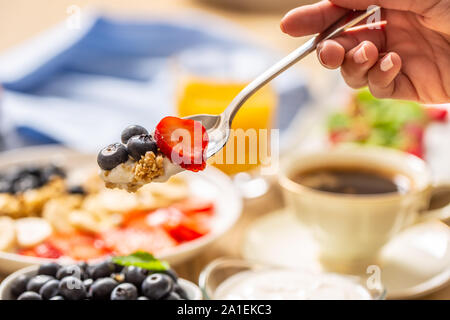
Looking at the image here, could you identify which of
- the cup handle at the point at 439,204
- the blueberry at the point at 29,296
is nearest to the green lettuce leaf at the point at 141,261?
the blueberry at the point at 29,296

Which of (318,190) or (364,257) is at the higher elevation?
(318,190)

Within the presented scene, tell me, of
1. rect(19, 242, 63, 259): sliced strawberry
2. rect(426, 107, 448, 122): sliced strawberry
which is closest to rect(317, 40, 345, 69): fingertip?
rect(19, 242, 63, 259): sliced strawberry

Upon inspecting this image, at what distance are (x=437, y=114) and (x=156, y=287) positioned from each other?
47.5 inches

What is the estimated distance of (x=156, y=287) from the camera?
76cm

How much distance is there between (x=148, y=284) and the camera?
30.2 inches

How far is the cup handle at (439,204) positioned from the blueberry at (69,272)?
602 millimetres

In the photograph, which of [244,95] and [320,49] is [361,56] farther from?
[244,95]

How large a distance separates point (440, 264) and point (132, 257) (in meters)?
0.57

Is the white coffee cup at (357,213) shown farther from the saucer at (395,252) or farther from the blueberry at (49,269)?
the blueberry at (49,269)

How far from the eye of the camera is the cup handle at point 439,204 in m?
1.06

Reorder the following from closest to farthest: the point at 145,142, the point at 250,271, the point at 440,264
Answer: the point at 145,142, the point at 250,271, the point at 440,264

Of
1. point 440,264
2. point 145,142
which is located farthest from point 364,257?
point 145,142

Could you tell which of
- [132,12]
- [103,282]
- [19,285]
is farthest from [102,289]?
[132,12]
